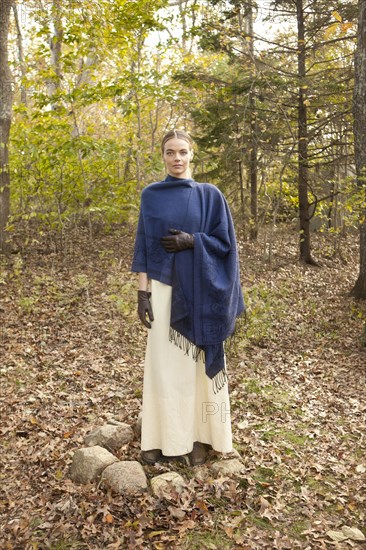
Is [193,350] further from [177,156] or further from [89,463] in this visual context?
[177,156]

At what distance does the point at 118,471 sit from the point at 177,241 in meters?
1.75

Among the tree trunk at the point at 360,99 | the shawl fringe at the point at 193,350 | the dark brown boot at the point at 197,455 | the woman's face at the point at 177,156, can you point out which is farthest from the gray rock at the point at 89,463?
the tree trunk at the point at 360,99

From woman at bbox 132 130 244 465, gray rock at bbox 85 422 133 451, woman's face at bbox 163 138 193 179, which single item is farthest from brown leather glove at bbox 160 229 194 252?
gray rock at bbox 85 422 133 451

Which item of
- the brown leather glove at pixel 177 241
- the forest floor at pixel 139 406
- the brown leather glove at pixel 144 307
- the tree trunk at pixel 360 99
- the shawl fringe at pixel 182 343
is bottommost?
the forest floor at pixel 139 406

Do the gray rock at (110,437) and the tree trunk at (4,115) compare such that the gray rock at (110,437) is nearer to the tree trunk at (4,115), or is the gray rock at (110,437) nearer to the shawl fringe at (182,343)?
the shawl fringe at (182,343)

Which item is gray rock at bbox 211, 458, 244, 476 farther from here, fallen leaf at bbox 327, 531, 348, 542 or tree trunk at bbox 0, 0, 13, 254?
tree trunk at bbox 0, 0, 13, 254

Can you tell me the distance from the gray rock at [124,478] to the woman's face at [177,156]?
7.25 feet

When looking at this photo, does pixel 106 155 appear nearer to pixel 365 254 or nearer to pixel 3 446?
pixel 365 254

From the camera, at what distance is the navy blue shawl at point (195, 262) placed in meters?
3.78

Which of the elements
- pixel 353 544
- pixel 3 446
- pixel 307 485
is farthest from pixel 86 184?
pixel 353 544

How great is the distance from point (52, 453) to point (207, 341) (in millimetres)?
1706

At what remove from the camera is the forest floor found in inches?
134

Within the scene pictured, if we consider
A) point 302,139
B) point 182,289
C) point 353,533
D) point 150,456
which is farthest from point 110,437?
point 302,139

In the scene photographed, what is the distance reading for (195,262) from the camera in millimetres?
3752
